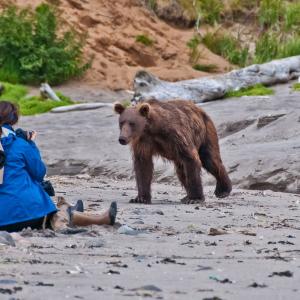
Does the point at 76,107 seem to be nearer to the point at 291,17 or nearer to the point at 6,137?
the point at 291,17

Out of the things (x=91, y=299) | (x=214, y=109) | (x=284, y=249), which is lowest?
(x=214, y=109)

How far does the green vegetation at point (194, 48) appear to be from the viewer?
30.2m

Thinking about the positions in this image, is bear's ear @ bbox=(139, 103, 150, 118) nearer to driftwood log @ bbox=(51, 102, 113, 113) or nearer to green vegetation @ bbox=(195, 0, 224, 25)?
driftwood log @ bbox=(51, 102, 113, 113)

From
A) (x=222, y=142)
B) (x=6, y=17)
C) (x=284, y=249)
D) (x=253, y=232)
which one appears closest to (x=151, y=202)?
(x=253, y=232)

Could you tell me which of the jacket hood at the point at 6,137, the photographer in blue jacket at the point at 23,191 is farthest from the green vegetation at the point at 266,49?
the jacket hood at the point at 6,137

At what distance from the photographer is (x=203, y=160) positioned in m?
12.7

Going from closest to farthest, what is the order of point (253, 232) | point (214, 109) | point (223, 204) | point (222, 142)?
point (253, 232)
point (223, 204)
point (222, 142)
point (214, 109)

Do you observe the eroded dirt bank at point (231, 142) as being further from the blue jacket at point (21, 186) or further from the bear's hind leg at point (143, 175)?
the blue jacket at point (21, 186)

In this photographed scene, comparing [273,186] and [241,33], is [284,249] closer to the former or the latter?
[273,186]

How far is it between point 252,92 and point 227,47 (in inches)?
318

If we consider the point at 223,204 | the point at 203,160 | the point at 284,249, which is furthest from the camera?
the point at 203,160

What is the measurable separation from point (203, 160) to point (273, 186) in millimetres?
1247

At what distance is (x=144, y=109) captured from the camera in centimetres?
1135

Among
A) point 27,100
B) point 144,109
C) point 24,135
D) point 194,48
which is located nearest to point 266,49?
point 194,48
